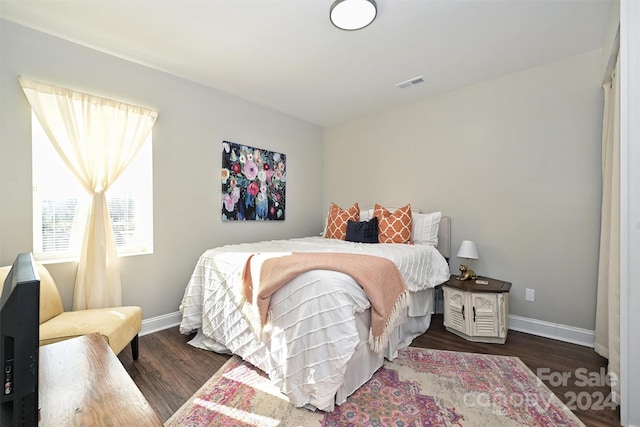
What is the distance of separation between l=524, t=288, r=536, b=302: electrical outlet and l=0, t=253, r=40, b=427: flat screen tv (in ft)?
11.2

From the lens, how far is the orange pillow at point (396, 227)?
301cm

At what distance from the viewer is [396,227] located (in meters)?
3.05

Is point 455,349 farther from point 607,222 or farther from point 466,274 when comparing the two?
point 607,222

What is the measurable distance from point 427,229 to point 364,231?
0.68 m

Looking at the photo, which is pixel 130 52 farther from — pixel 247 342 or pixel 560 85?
pixel 560 85

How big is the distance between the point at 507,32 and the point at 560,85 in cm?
87

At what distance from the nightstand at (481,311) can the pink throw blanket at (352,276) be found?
2.62 ft

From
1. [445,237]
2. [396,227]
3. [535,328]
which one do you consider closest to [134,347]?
[396,227]

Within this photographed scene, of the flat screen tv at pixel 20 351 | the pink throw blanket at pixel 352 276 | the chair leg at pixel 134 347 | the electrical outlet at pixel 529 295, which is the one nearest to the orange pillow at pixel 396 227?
the pink throw blanket at pixel 352 276

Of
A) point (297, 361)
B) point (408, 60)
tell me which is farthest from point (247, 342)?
point (408, 60)

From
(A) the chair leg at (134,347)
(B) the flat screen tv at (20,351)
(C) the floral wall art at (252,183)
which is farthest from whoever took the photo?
(C) the floral wall art at (252,183)

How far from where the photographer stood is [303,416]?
159 centimetres

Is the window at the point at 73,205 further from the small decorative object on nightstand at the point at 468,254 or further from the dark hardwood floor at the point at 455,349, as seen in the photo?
the small decorative object on nightstand at the point at 468,254

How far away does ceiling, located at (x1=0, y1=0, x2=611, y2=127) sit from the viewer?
1929 millimetres
